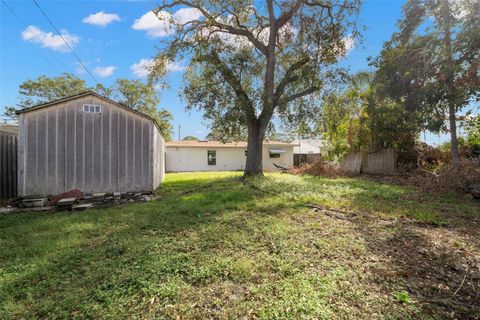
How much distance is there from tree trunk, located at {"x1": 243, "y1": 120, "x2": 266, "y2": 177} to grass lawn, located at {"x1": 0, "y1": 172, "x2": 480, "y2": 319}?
6.51m

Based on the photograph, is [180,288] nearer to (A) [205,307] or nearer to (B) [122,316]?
(A) [205,307]

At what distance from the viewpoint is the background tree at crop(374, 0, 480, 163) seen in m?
9.06

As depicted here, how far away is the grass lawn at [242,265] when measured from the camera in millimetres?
2307

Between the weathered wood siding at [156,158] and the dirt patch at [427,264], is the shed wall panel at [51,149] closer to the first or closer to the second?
the weathered wood siding at [156,158]

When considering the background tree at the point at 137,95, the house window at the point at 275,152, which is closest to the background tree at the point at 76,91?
the background tree at the point at 137,95

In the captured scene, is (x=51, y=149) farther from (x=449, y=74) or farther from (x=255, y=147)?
(x=449, y=74)

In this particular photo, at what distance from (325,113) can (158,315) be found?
42.0 ft

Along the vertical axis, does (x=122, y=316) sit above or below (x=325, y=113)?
below

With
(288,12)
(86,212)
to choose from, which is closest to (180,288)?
(86,212)

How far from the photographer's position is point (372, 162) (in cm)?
1521

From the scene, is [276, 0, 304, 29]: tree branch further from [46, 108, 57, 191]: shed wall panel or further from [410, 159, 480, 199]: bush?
[46, 108, 57, 191]: shed wall panel

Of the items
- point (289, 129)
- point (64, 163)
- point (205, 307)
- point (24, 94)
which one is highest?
point (24, 94)

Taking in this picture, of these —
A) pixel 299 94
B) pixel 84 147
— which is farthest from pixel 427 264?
pixel 299 94

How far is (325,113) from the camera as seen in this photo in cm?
1322
